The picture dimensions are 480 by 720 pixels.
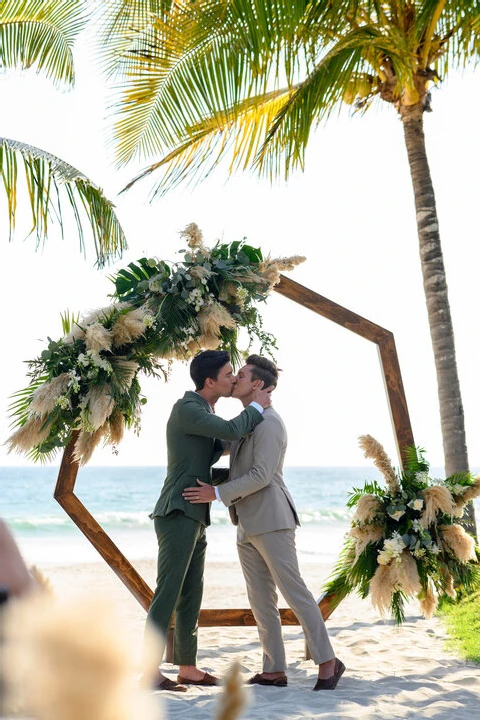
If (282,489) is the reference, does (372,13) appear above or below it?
above

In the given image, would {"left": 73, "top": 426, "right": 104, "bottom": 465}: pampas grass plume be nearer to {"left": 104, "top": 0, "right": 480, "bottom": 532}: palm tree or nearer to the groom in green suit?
the groom in green suit

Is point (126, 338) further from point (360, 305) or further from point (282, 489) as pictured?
point (360, 305)

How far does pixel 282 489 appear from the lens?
18.2ft

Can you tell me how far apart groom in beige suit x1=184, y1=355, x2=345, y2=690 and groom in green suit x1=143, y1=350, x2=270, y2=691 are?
0.36 ft

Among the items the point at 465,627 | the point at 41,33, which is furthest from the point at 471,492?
the point at 41,33

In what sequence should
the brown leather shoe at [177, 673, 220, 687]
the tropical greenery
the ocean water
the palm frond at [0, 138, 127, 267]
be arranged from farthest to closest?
the ocean water → the palm frond at [0, 138, 127, 267] → the tropical greenery → the brown leather shoe at [177, 673, 220, 687]

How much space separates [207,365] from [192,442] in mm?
514

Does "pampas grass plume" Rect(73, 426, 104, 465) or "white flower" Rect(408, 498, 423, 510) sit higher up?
"pampas grass plume" Rect(73, 426, 104, 465)

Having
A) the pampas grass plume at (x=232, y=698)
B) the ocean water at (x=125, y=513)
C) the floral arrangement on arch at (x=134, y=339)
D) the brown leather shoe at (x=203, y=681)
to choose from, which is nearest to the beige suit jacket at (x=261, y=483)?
the floral arrangement on arch at (x=134, y=339)

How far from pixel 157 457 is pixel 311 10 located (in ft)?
179

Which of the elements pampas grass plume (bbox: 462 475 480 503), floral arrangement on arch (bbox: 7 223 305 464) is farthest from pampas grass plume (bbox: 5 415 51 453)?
pampas grass plume (bbox: 462 475 480 503)

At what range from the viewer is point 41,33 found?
31.2ft

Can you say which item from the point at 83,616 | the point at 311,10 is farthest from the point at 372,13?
the point at 83,616

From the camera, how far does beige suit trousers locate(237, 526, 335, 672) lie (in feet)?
17.5
